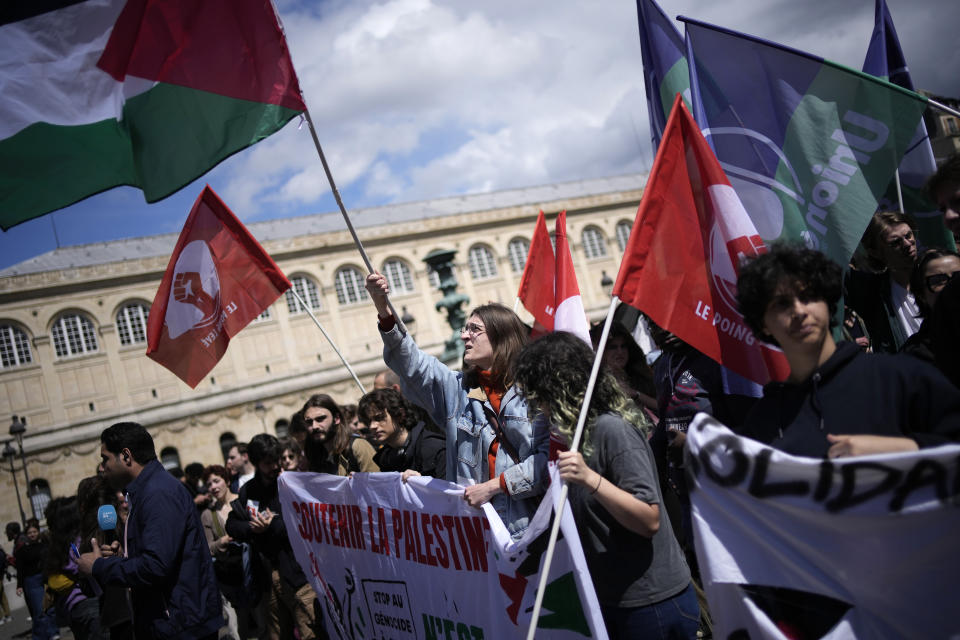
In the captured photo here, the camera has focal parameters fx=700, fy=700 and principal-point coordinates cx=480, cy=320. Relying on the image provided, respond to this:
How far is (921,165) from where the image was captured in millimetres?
4527

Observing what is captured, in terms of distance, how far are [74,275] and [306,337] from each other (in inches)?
476

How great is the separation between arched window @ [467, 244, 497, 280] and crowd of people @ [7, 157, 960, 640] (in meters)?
39.8

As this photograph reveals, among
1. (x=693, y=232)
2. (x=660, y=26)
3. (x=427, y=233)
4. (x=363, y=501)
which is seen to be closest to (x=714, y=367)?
(x=693, y=232)

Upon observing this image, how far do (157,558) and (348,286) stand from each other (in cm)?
3876

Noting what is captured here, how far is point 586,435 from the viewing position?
2727 mm

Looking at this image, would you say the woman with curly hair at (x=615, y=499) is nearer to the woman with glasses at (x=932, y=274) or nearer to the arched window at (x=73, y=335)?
the woman with glasses at (x=932, y=274)

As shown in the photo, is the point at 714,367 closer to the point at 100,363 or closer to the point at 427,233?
the point at 100,363

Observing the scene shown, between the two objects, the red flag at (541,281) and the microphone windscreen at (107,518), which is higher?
the red flag at (541,281)

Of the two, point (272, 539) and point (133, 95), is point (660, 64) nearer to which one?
point (133, 95)

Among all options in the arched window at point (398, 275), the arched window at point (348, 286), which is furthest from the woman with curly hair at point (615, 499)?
the arched window at point (398, 275)

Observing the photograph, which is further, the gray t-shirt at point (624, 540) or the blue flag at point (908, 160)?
the blue flag at point (908, 160)

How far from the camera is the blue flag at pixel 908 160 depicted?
4.50 metres

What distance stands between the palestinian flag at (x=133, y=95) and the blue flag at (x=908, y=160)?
149 inches

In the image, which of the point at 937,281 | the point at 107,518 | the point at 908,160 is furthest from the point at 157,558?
the point at 908,160
